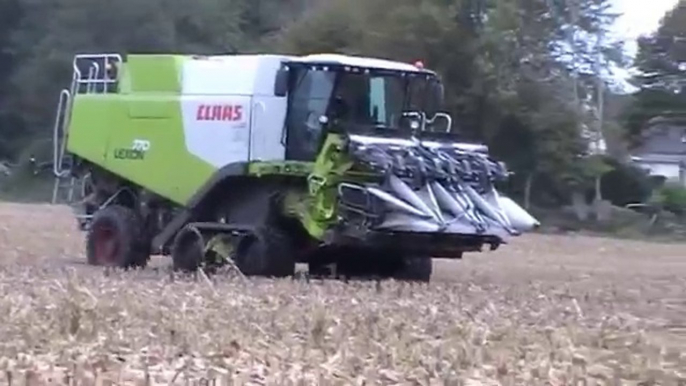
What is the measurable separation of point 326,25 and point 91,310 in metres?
37.7

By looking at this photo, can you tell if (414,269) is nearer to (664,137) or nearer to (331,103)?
(331,103)

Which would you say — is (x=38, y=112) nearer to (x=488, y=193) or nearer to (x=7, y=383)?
(x=488, y=193)

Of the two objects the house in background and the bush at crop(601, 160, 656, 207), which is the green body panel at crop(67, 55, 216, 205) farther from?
the house in background

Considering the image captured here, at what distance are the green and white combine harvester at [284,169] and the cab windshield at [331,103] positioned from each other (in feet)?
0.06

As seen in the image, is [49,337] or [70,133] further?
[70,133]

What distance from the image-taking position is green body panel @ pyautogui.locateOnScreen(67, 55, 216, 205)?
20641 millimetres

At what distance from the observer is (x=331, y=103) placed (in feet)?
65.0

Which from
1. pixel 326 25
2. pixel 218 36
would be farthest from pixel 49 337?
pixel 218 36

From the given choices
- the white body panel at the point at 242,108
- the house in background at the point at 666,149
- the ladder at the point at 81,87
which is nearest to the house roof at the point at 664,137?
the house in background at the point at 666,149

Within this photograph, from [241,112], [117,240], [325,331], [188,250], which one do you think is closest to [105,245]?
[117,240]

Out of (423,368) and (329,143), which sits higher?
(329,143)

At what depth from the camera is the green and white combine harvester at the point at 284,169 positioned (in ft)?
61.8

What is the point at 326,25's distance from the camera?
4944 centimetres

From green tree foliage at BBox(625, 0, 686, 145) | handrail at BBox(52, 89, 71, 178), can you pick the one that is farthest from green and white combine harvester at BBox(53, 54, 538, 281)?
green tree foliage at BBox(625, 0, 686, 145)
